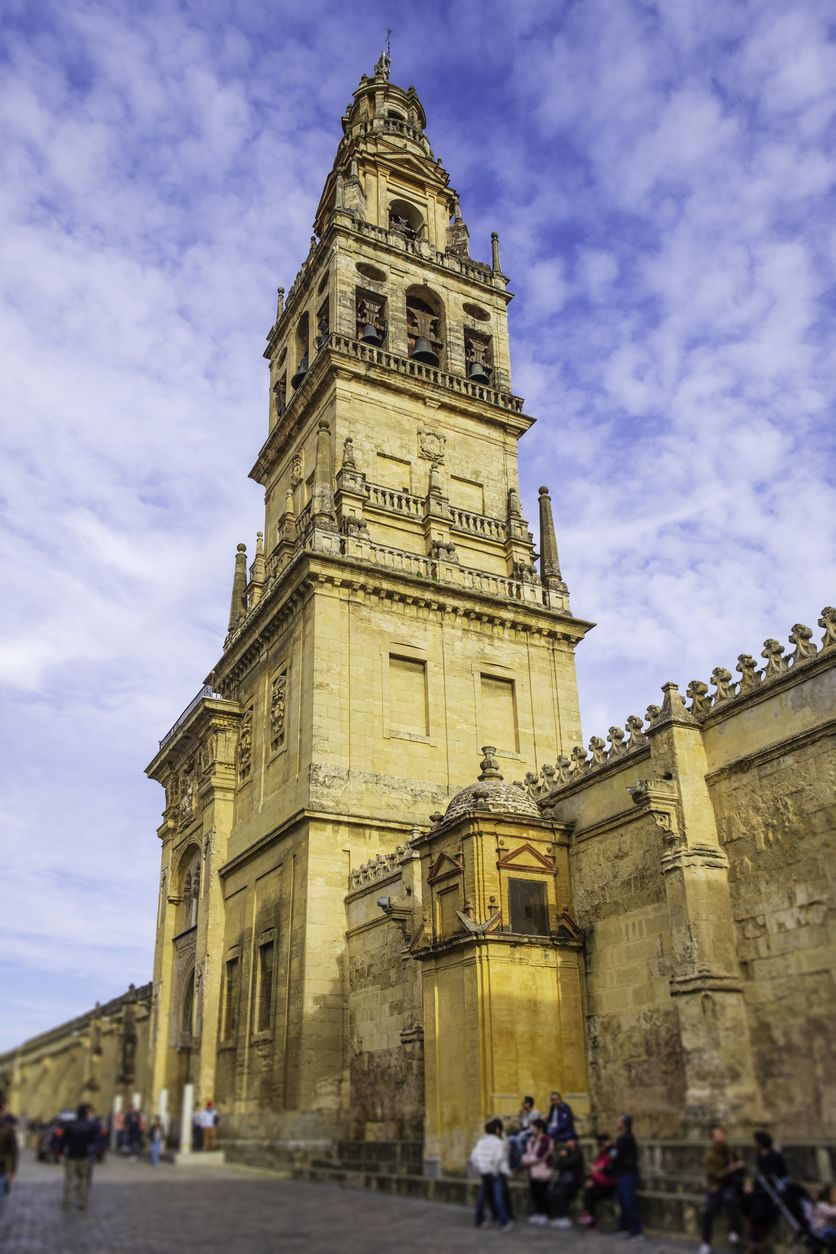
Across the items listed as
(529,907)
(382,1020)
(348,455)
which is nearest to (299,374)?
(348,455)

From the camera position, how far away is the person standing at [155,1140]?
1678 centimetres

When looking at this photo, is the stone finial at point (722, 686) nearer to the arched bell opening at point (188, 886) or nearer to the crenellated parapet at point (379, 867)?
the crenellated parapet at point (379, 867)

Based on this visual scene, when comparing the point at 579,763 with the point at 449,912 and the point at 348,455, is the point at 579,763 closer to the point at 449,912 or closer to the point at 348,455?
the point at 449,912

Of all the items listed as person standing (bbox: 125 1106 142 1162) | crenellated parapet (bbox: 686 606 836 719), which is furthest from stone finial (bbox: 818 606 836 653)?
person standing (bbox: 125 1106 142 1162)

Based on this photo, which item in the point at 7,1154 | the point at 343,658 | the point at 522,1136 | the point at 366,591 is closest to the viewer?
the point at 7,1154

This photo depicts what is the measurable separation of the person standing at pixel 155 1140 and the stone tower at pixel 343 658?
175cm

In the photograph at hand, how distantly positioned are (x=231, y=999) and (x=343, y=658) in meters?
9.25

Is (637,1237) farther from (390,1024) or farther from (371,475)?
(371,475)

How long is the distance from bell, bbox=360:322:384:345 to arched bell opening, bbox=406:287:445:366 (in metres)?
1.27

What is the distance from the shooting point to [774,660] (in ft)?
55.6

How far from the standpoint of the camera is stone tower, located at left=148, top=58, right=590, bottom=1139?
2553 cm

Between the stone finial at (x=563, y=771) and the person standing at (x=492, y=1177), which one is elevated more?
the stone finial at (x=563, y=771)

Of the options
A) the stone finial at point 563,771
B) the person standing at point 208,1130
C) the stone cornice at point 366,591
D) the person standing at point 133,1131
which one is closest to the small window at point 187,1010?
the person standing at point 208,1130

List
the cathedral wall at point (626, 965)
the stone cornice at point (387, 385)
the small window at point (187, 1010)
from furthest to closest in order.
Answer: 1. the stone cornice at point (387, 385)
2. the small window at point (187, 1010)
3. the cathedral wall at point (626, 965)
